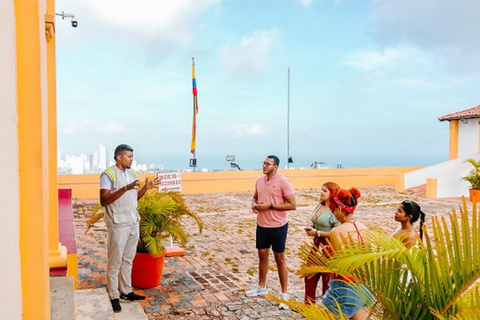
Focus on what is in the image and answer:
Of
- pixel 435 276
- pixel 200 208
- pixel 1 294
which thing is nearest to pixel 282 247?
pixel 435 276

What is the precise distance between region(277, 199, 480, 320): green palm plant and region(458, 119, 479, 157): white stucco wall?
21.8 meters

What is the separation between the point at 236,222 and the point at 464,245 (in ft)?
32.0

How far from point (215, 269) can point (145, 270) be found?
149 cm

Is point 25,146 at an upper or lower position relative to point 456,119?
lower

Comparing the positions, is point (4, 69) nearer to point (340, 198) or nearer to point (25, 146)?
point (25, 146)

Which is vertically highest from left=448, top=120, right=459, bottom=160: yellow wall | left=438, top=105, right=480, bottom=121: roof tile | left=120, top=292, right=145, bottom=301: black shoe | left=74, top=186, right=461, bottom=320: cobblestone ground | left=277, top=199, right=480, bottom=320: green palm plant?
left=438, top=105, right=480, bottom=121: roof tile

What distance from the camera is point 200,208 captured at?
14797 millimetres

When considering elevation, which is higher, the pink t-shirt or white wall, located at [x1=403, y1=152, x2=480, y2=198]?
the pink t-shirt

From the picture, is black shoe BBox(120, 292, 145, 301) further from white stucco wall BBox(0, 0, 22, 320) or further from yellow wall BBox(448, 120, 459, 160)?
yellow wall BBox(448, 120, 459, 160)

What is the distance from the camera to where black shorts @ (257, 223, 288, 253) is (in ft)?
17.3

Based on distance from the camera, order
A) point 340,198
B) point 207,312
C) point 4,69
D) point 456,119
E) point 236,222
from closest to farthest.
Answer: point 4,69 < point 340,198 < point 207,312 < point 236,222 < point 456,119

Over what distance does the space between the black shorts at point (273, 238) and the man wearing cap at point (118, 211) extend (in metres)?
1.49

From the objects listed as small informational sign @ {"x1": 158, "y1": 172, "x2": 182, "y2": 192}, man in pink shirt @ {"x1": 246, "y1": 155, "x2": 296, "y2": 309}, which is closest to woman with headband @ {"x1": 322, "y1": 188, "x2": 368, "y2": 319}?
man in pink shirt @ {"x1": 246, "y1": 155, "x2": 296, "y2": 309}

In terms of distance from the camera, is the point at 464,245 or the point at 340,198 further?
the point at 340,198
